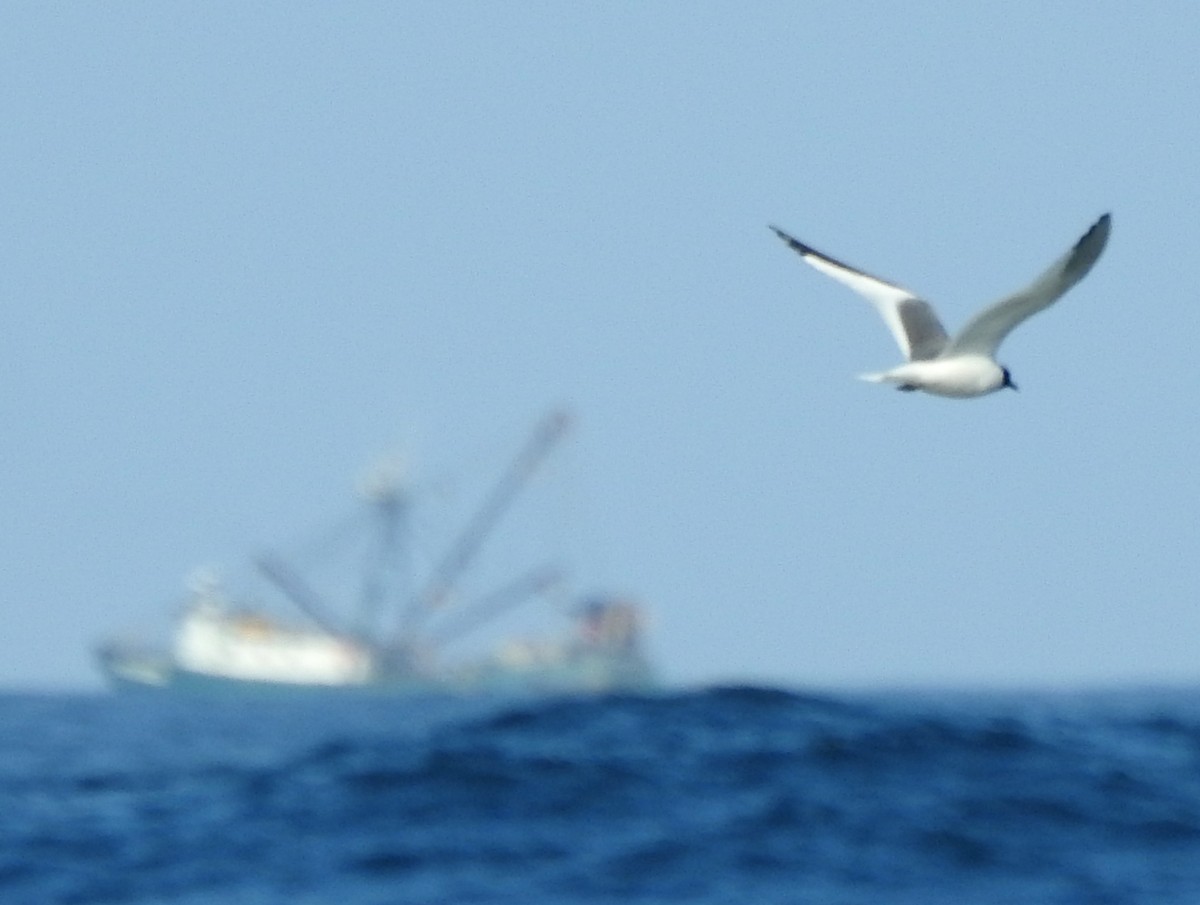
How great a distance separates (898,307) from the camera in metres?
23.9

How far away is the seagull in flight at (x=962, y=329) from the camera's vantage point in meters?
20.8

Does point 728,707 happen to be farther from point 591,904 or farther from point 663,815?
point 591,904

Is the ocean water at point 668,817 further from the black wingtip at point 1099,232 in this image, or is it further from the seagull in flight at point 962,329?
the black wingtip at point 1099,232

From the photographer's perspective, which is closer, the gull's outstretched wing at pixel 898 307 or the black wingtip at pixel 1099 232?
the black wingtip at pixel 1099 232

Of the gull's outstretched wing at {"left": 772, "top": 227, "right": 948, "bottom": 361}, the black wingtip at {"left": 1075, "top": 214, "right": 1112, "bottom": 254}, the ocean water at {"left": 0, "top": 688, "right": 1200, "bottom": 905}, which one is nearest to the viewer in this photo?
the black wingtip at {"left": 1075, "top": 214, "right": 1112, "bottom": 254}

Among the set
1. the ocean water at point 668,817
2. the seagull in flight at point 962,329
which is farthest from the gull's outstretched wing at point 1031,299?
the ocean water at point 668,817

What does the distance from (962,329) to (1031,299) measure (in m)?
0.77

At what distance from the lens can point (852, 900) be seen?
83.9 ft

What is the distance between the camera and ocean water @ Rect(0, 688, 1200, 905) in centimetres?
2645

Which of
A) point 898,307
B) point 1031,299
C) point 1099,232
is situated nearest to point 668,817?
point 898,307

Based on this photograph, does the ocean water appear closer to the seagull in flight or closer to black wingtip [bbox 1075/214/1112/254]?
the seagull in flight

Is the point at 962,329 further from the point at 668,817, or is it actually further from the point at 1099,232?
the point at 668,817

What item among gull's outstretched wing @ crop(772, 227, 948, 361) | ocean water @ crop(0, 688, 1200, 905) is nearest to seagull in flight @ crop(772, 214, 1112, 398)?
gull's outstretched wing @ crop(772, 227, 948, 361)

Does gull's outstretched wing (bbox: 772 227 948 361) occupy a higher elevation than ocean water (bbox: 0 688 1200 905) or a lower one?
higher
